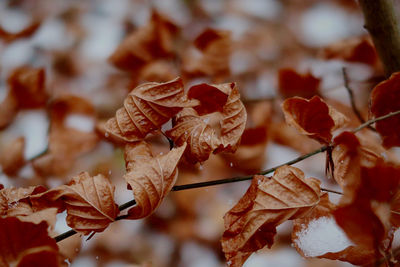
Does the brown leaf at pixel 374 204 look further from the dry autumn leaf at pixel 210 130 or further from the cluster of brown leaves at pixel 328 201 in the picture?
the dry autumn leaf at pixel 210 130

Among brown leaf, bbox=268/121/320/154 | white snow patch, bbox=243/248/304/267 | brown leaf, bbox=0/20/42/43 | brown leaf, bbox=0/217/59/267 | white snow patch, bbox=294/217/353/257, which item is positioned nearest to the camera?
brown leaf, bbox=0/217/59/267

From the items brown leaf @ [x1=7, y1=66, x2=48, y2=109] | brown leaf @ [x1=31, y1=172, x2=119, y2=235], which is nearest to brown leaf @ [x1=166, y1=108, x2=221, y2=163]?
brown leaf @ [x1=31, y1=172, x2=119, y2=235]

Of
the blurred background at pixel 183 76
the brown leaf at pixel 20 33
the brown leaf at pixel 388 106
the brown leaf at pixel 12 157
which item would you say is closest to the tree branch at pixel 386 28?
the brown leaf at pixel 388 106

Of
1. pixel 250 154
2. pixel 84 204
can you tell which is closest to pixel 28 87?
pixel 250 154

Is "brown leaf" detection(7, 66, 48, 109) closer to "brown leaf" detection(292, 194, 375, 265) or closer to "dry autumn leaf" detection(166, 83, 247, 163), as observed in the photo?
"dry autumn leaf" detection(166, 83, 247, 163)

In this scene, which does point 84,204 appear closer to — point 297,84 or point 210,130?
point 210,130
